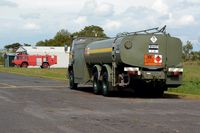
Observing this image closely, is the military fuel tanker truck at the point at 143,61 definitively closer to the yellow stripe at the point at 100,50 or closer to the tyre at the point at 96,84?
the yellow stripe at the point at 100,50

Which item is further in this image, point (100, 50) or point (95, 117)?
point (100, 50)

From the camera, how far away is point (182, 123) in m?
12.6

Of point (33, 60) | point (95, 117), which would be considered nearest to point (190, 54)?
point (33, 60)

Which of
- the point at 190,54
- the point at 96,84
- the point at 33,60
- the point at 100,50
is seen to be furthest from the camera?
the point at 190,54

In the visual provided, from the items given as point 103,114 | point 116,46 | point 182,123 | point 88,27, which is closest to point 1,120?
point 103,114

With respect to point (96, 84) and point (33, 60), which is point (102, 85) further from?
point (33, 60)

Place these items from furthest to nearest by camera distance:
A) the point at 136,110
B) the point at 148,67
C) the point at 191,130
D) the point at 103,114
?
the point at 148,67 → the point at 136,110 → the point at 103,114 → the point at 191,130

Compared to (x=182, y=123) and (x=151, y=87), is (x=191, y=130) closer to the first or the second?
(x=182, y=123)

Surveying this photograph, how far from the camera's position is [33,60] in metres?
81.6

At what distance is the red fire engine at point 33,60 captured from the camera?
8081 centimetres

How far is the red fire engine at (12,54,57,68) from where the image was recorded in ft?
265

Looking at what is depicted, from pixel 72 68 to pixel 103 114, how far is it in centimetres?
1343

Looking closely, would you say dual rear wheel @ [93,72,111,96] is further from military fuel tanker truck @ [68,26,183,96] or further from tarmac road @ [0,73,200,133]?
tarmac road @ [0,73,200,133]

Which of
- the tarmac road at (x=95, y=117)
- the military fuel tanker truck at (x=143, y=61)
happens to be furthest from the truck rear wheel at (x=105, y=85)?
the tarmac road at (x=95, y=117)
